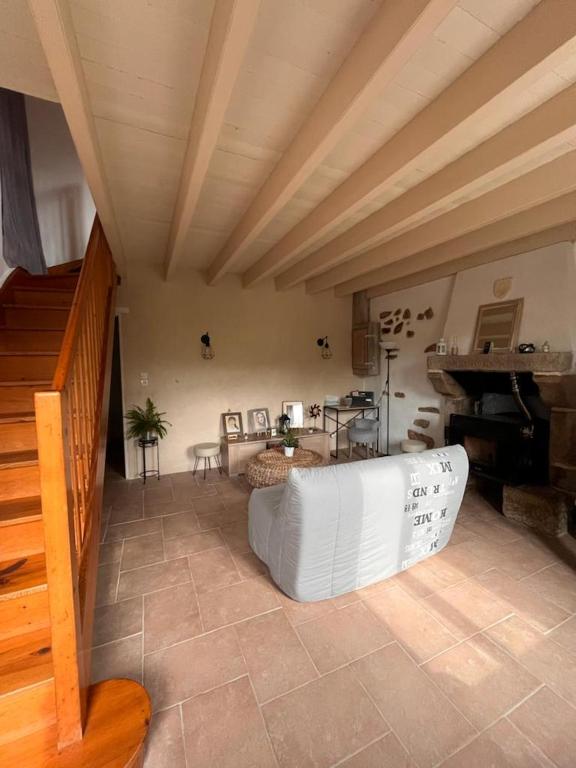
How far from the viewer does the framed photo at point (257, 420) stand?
4.52 metres

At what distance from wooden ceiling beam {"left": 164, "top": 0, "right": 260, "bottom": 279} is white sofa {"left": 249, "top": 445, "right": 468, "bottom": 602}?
1.75 metres

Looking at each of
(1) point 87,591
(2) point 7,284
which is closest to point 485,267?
(1) point 87,591

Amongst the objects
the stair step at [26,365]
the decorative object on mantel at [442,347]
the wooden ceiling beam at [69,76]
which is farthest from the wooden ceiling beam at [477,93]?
the stair step at [26,365]

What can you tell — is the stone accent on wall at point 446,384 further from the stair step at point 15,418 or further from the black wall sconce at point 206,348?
the stair step at point 15,418

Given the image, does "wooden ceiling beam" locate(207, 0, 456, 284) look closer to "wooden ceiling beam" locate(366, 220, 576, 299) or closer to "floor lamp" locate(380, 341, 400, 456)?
"wooden ceiling beam" locate(366, 220, 576, 299)

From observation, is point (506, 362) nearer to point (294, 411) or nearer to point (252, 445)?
point (294, 411)

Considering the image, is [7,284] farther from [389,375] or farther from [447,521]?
[389,375]

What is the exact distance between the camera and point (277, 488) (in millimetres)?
2389

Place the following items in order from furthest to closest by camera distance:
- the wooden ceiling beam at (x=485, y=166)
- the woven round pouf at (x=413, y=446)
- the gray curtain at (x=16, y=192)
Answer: the woven round pouf at (x=413, y=446) → the gray curtain at (x=16, y=192) → the wooden ceiling beam at (x=485, y=166)

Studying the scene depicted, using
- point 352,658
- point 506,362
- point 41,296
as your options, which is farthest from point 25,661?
point 506,362

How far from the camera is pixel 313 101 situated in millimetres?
1451

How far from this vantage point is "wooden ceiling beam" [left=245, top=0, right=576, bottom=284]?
105cm

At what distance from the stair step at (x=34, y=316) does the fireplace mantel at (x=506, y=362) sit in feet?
12.9

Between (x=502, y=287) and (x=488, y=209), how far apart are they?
1226mm
